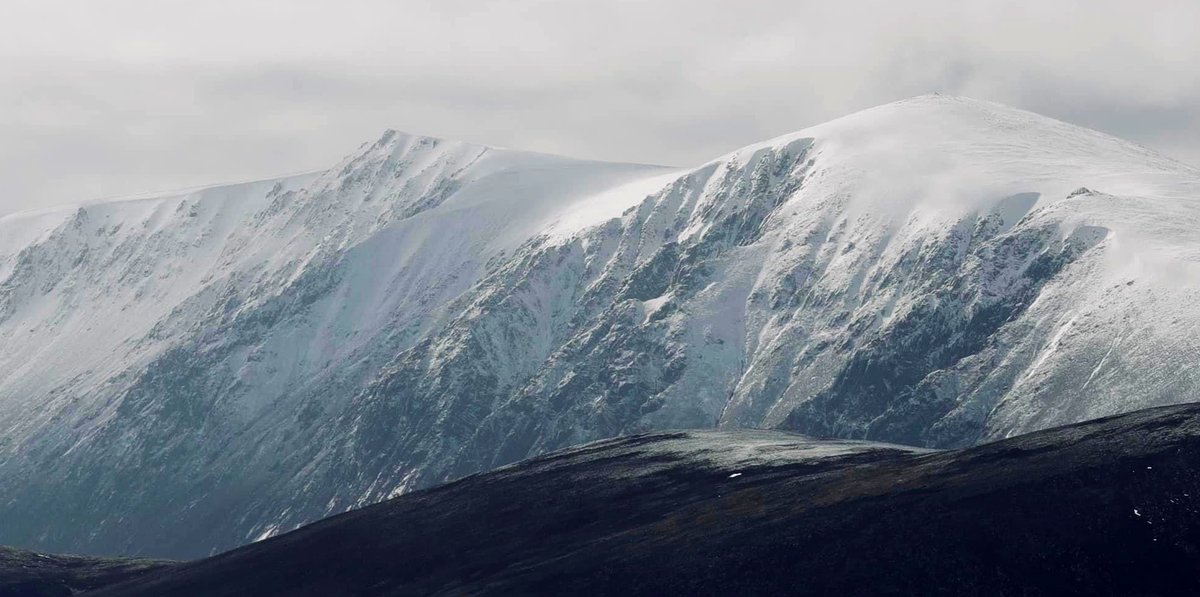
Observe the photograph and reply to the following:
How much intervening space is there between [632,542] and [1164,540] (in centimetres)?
5795

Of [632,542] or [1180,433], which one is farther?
[632,542]

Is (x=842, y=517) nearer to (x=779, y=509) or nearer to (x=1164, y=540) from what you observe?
(x=779, y=509)

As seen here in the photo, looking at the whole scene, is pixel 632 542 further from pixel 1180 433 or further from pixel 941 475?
pixel 1180 433

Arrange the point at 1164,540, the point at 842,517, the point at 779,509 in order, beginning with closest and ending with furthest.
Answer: the point at 1164,540
the point at 842,517
the point at 779,509

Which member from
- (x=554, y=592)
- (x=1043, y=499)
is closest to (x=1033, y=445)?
(x=1043, y=499)

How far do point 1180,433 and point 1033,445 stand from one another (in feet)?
61.2

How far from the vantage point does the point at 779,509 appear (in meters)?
199

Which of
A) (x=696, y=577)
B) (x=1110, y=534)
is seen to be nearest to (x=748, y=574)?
(x=696, y=577)

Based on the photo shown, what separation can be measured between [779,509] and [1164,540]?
48.4 metres

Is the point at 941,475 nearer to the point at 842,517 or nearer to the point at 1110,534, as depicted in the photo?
the point at 842,517

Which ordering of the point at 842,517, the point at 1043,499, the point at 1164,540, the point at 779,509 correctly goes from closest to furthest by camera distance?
the point at 1164,540 → the point at 1043,499 → the point at 842,517 → the point at 779,509

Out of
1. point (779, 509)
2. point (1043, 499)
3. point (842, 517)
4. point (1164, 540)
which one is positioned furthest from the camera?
point (779, 509)

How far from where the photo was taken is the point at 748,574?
17612cm

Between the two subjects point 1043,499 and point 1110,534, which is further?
point 1043,499
